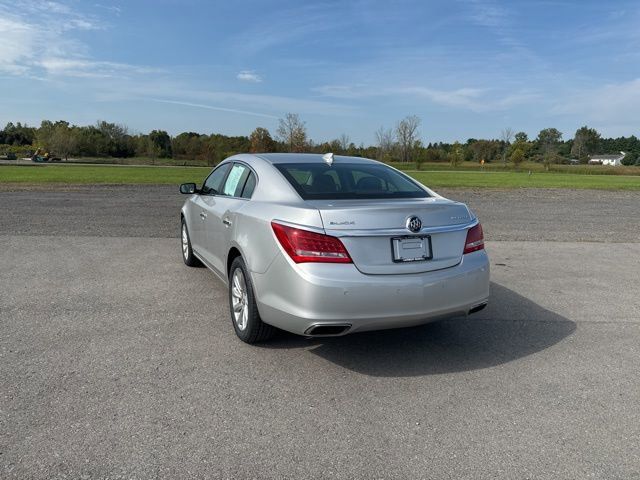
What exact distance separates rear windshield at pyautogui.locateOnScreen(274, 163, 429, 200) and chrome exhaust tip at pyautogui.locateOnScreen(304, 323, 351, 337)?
103 cm

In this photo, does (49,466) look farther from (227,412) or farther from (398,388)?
(398,388)

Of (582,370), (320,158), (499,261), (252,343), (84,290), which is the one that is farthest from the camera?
(499,261)

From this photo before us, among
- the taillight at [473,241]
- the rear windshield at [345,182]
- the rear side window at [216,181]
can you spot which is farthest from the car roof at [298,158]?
the taillight at [473,241]

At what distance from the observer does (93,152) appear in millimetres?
102188

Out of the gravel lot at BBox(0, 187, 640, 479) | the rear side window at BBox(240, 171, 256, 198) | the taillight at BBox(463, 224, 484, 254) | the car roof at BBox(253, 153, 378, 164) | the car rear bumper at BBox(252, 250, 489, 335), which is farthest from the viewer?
the car roof at BBox(253, 153, 378, 164)

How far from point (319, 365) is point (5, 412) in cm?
208

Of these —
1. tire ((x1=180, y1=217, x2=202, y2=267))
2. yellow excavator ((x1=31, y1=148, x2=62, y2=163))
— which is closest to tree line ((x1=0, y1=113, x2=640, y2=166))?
yellow excavator ((x1=31, y1=148, x2=62, y2=163))

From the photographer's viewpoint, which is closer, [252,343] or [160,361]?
[160,361]

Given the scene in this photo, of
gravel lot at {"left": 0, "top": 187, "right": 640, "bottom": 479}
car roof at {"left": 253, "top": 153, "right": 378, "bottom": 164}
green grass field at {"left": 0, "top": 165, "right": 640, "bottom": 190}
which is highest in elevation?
car roof at {"left": 253, "top": 153, "right": 378, "bottom": 164}

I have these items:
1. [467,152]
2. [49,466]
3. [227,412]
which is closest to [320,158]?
[227,412]

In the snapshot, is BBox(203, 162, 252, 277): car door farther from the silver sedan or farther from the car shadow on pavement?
the car shadow on pavement

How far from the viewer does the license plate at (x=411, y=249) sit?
3.51 metres

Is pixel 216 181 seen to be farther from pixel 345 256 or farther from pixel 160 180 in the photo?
pixel 160 180

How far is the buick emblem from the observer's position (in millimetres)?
3535
